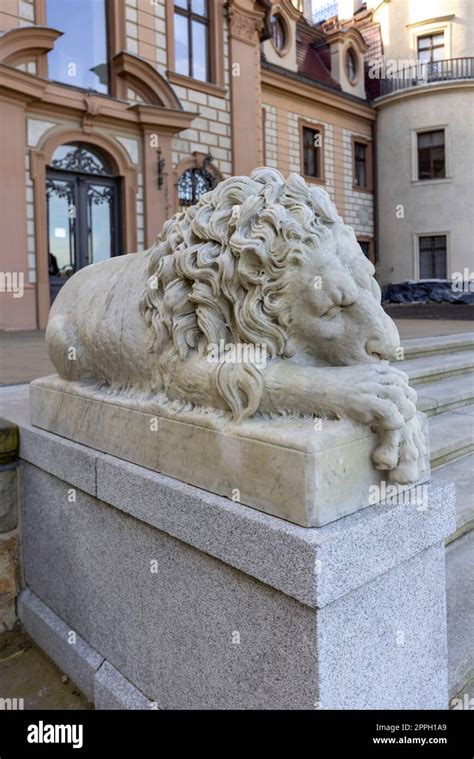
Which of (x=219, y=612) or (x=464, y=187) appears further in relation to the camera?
(x=464, y=187)

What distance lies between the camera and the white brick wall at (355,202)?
789 inches

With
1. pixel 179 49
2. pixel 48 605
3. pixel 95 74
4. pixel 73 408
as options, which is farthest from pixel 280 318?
pixel 179 49

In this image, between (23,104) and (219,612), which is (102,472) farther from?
(23,104)

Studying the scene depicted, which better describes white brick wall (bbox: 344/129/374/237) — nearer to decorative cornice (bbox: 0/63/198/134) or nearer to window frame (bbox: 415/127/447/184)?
window frame (bbox: 415/127/447/184)

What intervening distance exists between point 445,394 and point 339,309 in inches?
87.8

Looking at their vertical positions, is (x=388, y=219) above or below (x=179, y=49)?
below

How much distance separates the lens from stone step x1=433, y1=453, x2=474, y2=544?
237 cm

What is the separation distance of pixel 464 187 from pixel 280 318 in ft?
67.0

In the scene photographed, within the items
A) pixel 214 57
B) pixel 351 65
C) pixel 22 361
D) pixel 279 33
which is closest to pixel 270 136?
pixel 279 33

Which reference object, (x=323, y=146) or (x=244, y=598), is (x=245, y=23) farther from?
(x=244, y=598)

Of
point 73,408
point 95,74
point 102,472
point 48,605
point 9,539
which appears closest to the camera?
point 102,472

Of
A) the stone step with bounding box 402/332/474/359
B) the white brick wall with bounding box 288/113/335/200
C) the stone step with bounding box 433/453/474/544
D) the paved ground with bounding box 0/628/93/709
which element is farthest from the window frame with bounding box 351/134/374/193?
the paved ground with bounding box 0/628/93/709

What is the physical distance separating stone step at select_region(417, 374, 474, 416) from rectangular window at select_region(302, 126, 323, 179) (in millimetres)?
16142

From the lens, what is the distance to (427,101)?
19.7 m
